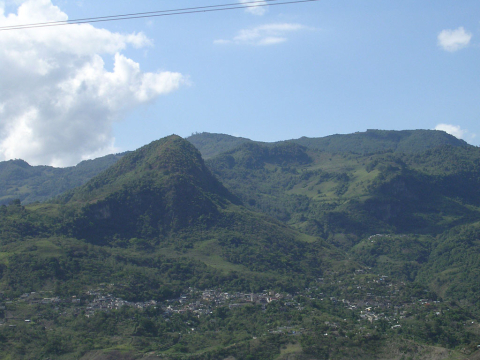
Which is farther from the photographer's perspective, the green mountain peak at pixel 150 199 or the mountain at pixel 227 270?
the green mountain peak at pixel 150 199

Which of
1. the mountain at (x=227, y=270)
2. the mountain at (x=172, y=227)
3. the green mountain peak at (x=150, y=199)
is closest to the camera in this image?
the mountain at (x=227, y=270)

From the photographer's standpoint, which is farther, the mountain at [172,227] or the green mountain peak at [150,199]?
the green mountain peak at [150,199]

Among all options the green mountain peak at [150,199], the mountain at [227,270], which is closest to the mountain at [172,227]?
the green mountain peak at [150,199]

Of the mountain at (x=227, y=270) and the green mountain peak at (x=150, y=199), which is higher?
the green mountain peak at (x=150, y=199)

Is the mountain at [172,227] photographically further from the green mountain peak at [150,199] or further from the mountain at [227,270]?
the mountain at [227,270]

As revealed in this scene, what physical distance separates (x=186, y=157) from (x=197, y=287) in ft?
154

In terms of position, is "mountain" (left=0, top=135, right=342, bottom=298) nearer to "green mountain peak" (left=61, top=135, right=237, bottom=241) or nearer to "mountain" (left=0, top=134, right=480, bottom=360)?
"green mountain peak" (left=61, top=135, right=237, bottom=241)

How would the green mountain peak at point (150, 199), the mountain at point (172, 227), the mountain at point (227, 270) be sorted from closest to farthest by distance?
the mountain at point (227, 270), the mountain at point (172, 227), the green mountain peak at point (150, 199)

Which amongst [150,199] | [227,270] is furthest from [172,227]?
[227,270]

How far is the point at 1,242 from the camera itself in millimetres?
84500

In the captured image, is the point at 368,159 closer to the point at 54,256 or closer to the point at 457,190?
the point at 457,190

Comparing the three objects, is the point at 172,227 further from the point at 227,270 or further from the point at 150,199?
the point at 227,270

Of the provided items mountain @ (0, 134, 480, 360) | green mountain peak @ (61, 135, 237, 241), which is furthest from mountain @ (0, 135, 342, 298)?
mountain @ (0, 134, 480, 360)

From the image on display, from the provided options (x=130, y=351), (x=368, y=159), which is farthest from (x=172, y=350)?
(x=368, y=159)
